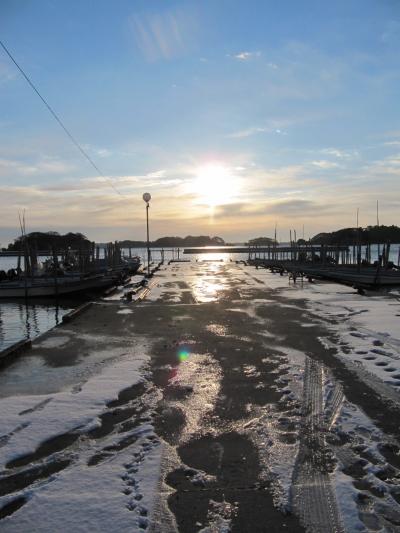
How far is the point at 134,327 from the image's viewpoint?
13.0 m

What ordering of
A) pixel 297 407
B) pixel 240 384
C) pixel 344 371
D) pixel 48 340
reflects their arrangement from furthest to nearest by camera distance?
1. pixel 48 340
2. pixel 344 371
3. pixel 240 384
4. pixel 297 407

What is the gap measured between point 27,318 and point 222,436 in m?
21.4

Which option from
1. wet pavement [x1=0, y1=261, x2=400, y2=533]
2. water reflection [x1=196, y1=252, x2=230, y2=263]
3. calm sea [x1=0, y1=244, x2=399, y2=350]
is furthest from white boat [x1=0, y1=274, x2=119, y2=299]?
water reflection [x1=196, y1=252, x2=230, y2=263]

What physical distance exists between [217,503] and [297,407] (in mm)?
2579

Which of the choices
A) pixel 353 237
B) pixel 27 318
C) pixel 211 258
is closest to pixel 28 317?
pixel 27 318

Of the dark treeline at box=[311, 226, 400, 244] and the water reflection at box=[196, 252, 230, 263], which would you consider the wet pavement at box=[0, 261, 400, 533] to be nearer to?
the dark treeline at box=[311, 226, 400, 244]

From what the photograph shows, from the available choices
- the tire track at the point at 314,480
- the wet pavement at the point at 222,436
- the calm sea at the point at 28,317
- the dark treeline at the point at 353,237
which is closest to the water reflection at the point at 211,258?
the dark treeline at the point at 353,237

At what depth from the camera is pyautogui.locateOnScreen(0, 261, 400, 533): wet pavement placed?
12.8 feet

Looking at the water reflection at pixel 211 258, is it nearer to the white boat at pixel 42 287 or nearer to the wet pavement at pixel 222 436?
the white boat at pixel 42 287

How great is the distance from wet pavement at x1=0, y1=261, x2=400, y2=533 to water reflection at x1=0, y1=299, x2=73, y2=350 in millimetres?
9517

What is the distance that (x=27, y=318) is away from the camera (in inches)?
981

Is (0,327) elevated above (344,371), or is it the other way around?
(344,371)

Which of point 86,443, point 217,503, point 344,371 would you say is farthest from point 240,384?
point 217,503

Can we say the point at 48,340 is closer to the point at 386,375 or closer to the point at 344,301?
the point at 386,375
